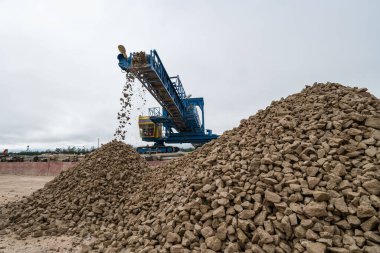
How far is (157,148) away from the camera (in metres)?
22.7

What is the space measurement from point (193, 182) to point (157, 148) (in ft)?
59.6

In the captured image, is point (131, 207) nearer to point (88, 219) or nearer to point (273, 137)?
point (88, 219)

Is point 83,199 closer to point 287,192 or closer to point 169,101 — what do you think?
point 287,192

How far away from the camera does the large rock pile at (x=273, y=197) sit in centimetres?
318

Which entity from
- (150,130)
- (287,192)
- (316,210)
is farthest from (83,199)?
(150,130)

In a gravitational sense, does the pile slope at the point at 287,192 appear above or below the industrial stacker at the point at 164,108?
below

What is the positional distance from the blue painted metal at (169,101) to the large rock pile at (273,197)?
725 cm

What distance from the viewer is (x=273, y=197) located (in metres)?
3.65

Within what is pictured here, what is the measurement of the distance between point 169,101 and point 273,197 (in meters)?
13.1

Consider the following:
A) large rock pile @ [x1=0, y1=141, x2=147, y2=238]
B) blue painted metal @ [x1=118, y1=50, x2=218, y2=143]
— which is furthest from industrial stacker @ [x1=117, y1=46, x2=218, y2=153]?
large rock pile @ [x1=0, y1=141, x2=147, y2=238]

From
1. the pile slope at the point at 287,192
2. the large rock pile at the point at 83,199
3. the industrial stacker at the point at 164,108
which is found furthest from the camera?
the industrial stacker at the point at 164,108

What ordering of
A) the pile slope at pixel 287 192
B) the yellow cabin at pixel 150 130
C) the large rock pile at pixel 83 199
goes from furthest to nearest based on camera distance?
the yellow cabin at pixel 150 130 < the large rock pile at pixel 83 199 < the pile slope at pixel 287 192

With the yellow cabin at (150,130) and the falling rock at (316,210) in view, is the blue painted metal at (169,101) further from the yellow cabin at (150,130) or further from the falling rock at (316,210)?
the falling rock at (316,210)

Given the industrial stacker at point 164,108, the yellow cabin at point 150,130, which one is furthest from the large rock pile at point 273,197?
the yellow cabin at point 150,130
